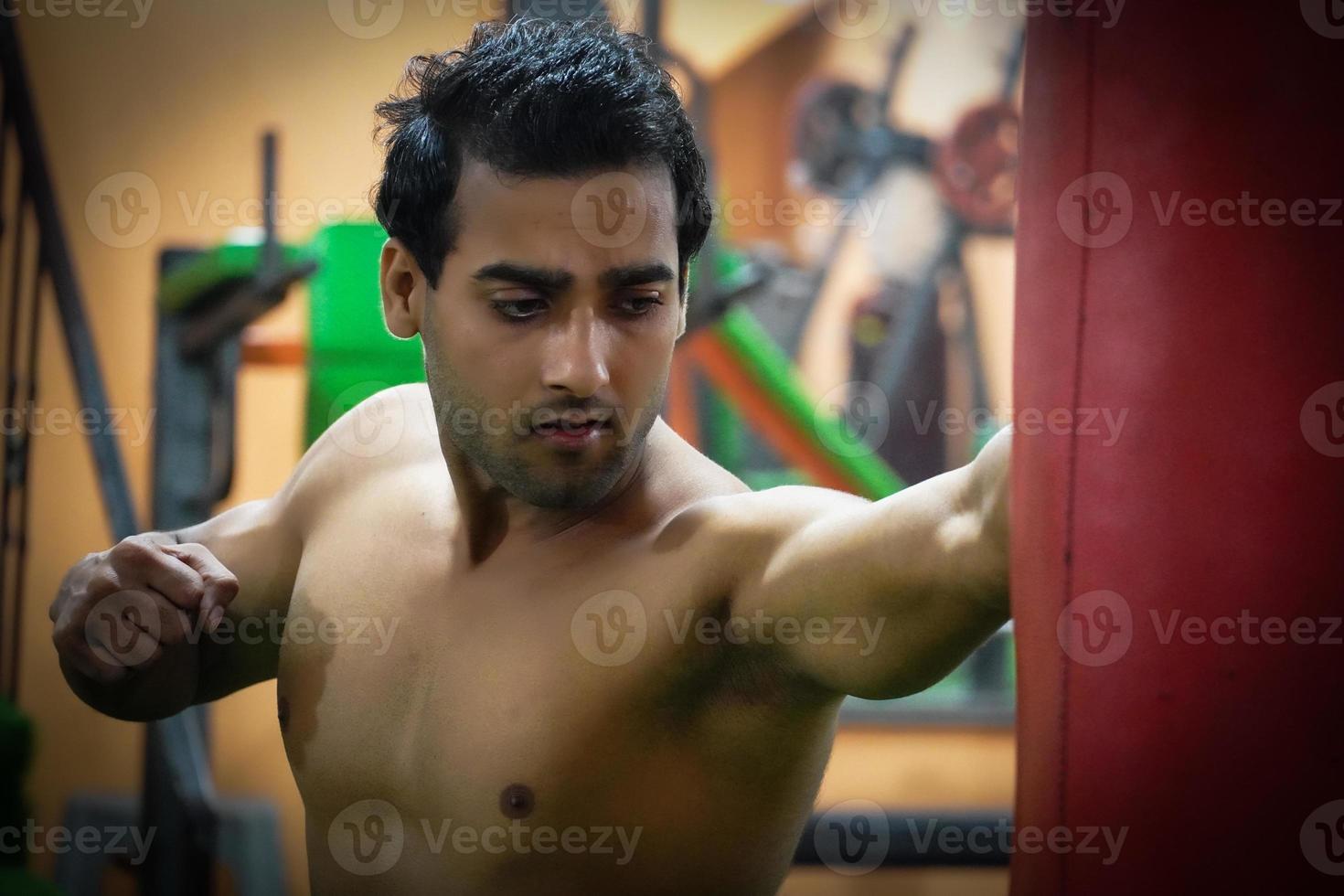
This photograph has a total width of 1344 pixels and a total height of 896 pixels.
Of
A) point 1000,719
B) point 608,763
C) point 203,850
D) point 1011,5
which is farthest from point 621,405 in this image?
point 1011,5

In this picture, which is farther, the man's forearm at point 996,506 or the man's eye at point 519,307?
the man's eye at point 519,307

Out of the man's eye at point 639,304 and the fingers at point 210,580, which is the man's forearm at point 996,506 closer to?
the man's eye at point 639,304

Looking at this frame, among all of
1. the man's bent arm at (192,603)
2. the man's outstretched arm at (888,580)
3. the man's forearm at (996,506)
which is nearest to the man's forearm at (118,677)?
the man's bent arm at (192,603)

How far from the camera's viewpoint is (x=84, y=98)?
2.51 metres

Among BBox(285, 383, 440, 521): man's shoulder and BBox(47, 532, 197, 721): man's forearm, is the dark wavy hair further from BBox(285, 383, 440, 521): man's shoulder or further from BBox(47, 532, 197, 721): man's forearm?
BBox(47, 532, 197, 721): man's forearm

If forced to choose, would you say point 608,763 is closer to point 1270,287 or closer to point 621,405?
point 621,405

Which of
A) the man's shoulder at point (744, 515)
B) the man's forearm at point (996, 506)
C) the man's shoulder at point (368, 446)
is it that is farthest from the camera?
the man's shoulder at point (368, 446)

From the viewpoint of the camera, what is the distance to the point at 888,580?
68cm

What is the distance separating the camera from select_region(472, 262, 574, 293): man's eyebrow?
32.8 inches

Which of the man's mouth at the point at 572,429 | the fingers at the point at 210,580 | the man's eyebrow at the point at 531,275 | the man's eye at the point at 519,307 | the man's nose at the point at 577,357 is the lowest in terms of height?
the fingers at the point at 210,580

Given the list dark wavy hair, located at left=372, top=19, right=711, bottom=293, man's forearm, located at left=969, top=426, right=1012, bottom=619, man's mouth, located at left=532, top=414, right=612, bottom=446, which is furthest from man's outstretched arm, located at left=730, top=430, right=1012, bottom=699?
dark wavy hair, located at left=372, top=19, right=711, bottom=293

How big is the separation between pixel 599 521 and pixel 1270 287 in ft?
1.75

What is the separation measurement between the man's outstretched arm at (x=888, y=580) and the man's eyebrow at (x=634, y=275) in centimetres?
19

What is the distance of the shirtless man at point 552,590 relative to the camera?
83cm
